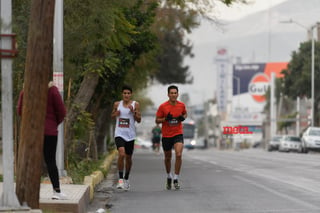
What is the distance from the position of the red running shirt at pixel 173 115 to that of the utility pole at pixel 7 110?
6551 millimetres

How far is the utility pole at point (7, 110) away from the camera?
9.38m

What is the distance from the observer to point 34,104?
10086 mm

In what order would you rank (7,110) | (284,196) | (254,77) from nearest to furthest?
(7,110), (284,196), (254,77)

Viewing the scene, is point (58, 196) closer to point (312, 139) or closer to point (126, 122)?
point (126, 122)

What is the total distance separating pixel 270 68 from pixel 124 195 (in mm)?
135878

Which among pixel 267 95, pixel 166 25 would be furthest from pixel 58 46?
pixel 267 95

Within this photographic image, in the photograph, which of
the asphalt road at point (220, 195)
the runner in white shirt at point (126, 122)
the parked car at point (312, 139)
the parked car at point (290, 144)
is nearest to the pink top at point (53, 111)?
the asphalt road at point (220, 195)

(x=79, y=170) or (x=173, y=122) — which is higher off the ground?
(x=173, y=122)

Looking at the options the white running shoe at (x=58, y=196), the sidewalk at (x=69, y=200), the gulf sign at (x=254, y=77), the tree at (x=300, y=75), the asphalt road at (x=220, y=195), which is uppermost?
the gulf sign at (x=254, y=77)

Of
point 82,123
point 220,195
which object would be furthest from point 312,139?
point 220,195

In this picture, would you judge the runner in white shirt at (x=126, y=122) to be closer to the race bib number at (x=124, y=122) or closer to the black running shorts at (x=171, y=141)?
the race bib number at (x=124, y=122)

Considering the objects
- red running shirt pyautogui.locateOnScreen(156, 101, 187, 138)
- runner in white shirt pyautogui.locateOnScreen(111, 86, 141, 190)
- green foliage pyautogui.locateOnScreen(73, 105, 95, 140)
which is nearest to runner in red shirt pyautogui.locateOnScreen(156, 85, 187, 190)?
red running shirt pyautogui.locateOnScreen(156, 101, 187, 138)

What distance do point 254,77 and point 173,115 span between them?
13470 centimetres

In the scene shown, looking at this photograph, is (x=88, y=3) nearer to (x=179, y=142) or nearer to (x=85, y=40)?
(x=85, y=40)
